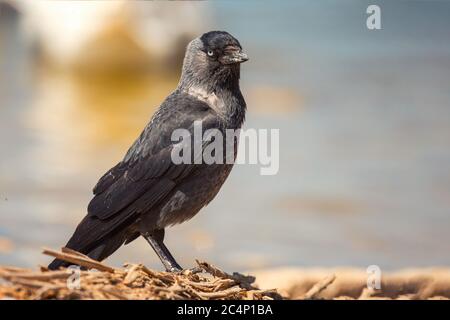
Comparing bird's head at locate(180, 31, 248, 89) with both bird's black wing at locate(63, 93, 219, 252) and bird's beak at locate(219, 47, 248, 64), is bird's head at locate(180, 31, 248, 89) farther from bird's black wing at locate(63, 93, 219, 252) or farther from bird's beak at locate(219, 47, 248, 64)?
bird's black wing at locate(63, 93, 219, 252)

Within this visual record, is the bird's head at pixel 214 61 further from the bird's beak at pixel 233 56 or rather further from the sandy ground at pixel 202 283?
the sandy ground at pixel 202 283

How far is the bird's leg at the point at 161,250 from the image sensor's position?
19.5 ft

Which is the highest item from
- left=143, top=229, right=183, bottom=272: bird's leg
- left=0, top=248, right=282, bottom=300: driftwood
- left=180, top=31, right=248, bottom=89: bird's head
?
left=180, top=31, right=248, bottom=89: bird's head

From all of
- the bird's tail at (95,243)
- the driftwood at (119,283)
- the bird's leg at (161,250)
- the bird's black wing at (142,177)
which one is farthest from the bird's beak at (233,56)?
the driftwood at (119,283)

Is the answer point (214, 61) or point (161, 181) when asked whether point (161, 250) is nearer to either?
point (161, 181)

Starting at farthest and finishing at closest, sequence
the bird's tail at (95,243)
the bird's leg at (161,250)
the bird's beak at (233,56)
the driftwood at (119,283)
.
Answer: the bird's beak at (233,56), the bird's leg at (161,250), the bird's tail at (95,243), the driftwood at (119,283)

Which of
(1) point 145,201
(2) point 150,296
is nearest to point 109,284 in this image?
(2) point 150,296

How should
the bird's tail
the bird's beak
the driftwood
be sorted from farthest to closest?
the bird's beak, the bird's tail, the driftwood

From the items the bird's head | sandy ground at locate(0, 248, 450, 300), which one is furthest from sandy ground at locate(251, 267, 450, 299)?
the bird's head

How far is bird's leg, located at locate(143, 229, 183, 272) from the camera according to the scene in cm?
596

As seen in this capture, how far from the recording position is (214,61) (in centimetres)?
635

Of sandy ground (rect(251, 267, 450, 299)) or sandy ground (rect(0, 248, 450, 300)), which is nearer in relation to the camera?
sandy ground (rect(0, 248, 450, 300))
